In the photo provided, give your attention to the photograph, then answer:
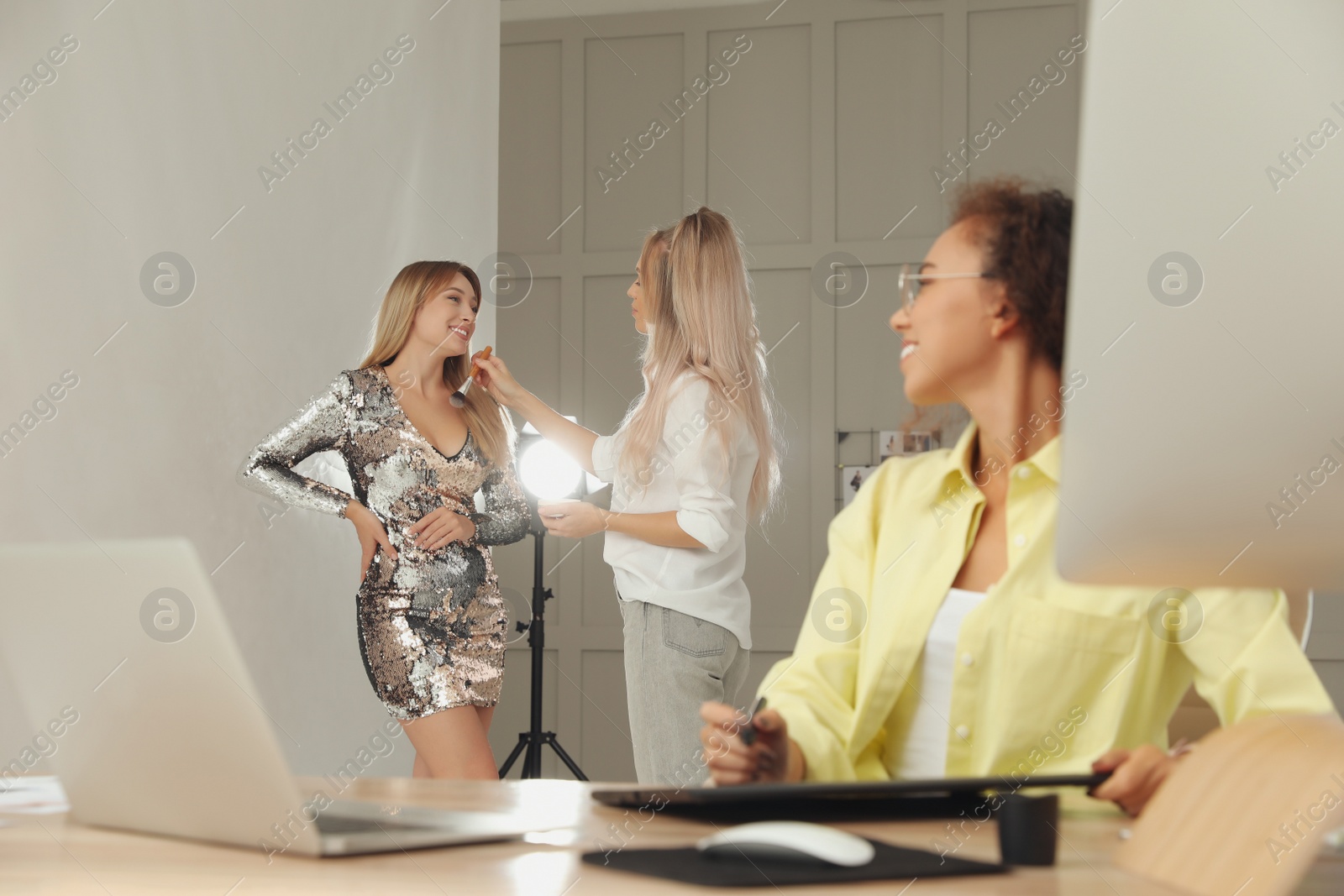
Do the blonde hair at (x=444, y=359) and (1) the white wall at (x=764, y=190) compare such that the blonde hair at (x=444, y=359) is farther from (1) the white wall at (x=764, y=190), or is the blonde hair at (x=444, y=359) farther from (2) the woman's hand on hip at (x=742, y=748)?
(1) the white wall at (x=764, y=190)

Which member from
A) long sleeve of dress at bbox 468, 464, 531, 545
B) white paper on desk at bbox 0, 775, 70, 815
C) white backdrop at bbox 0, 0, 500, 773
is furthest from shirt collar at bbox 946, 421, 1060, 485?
white backdrop at bbox 0, 0, 500, 773

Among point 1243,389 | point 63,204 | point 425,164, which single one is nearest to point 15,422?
point 63,204

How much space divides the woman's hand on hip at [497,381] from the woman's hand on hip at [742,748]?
1786mm

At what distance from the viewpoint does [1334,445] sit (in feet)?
1.34

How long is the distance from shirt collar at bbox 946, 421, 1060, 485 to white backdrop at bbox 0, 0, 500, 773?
1.72m

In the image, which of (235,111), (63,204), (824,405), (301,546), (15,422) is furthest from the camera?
(824,405)

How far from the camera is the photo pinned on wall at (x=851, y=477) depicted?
4.74m

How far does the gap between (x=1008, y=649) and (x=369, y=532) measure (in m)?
1.69

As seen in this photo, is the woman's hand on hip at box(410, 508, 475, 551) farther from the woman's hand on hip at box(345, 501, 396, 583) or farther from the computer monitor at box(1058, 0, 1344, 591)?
the computer monitor at box(1058, 0, 1344, 591)

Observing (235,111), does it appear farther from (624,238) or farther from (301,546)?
(624,238)

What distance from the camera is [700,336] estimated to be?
7.18 ft

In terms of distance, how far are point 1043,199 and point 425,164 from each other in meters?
2.64

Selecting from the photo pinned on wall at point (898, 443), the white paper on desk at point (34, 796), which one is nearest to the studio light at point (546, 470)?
the photo pinned on wall at point (898, 443)

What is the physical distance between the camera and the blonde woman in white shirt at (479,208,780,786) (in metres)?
2.07
